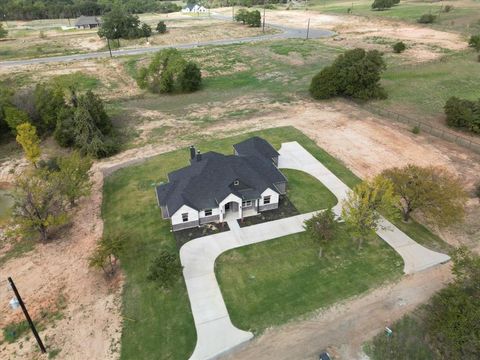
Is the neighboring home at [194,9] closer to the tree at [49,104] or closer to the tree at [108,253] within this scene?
the tree at [49,104]

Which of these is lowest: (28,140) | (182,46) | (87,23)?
(28,140)

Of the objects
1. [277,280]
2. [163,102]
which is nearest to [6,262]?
[277,280]

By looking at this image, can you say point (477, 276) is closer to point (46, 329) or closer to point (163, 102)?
point (46, 329)

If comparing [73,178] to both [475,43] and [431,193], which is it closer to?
[431,193]

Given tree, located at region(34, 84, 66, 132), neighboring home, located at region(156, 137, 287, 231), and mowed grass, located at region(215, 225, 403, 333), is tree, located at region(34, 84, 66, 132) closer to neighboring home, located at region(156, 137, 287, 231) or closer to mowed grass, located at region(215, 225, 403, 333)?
neighboring home, located at region(156, 137, 287, 231)

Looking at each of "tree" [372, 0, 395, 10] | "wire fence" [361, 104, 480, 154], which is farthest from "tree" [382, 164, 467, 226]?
"tree" [372, 0, 395, 10]

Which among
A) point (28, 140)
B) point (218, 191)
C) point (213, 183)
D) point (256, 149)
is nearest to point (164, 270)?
point (218, 191)
